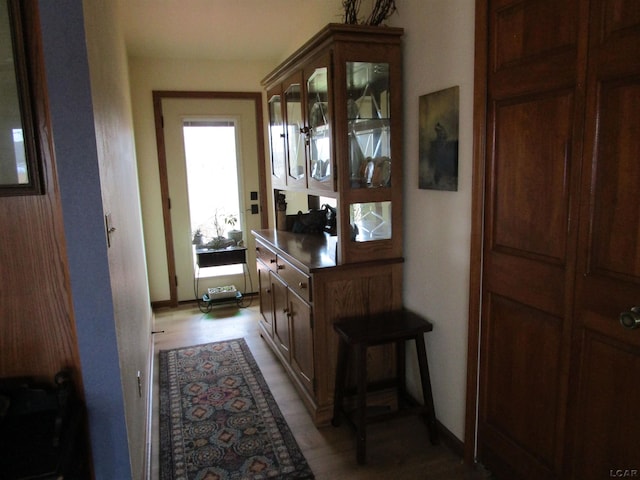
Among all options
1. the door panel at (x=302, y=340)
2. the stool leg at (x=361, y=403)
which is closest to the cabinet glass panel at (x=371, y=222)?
the door panel at (x=302, y=340)

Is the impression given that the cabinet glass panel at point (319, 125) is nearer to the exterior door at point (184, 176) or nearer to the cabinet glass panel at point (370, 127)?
the cabinet glass panel at point (370, 127)

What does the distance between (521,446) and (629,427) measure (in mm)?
536

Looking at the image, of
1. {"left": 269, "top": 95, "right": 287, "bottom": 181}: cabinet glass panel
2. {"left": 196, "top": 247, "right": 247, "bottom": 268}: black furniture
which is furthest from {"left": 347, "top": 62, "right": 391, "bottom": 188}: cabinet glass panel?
{"left": 196, "top": 247, "right": 247, "bottom": 268}: black furniture

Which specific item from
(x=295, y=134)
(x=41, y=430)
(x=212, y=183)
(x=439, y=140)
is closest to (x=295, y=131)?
(x=295, y=134)

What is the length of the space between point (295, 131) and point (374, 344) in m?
1.54

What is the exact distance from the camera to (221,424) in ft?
8.13

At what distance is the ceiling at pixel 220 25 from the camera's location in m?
3.15

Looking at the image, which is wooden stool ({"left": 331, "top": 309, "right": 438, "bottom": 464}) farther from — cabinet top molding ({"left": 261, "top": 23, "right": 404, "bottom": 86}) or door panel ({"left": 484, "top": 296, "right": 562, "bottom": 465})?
cabinet top molding ({"left": 261, "top": 23, "right": 404, "bottom": 86})

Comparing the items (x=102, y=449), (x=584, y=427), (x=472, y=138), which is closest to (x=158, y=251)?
(x=102, y=449)

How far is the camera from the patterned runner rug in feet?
6.92

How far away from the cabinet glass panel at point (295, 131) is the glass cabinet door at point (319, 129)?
5.7 inches

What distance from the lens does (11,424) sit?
4.29ft

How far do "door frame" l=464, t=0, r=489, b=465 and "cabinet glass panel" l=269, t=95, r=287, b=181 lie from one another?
5.41 ft

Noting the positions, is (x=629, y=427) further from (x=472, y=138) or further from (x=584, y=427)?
(x=472, y=138)
